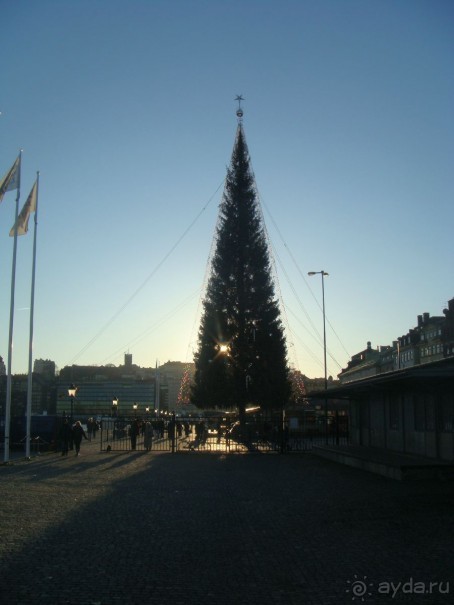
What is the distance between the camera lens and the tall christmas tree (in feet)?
161

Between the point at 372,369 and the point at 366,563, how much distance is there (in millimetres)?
103485

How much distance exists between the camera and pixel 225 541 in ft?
34.9

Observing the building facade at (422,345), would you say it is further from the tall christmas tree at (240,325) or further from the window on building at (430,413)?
the window on building at (430,413)

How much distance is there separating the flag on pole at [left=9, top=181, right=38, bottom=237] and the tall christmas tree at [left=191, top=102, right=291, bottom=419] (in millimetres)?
21789

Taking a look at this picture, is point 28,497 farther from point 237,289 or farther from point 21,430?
point 237,289

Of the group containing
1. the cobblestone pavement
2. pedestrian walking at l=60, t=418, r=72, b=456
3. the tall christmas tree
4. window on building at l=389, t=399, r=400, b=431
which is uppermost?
the tall christmas tree

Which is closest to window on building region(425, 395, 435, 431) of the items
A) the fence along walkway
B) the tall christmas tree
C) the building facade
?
the fence along walkway

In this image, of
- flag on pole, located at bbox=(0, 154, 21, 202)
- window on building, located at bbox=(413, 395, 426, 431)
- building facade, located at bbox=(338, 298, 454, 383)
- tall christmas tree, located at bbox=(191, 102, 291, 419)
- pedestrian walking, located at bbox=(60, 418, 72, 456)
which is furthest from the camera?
building facade, located at bbox=(338, 298, 454, 383)

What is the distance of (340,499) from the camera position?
15.7m

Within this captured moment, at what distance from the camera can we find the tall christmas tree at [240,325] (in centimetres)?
4900

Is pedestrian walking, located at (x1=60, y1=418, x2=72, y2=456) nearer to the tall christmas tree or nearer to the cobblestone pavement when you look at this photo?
the cobblestone pavement

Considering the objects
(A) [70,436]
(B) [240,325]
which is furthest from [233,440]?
(A) [70,436]

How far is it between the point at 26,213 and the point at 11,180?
5.15ft

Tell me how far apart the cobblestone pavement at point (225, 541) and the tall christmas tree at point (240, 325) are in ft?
93.7
